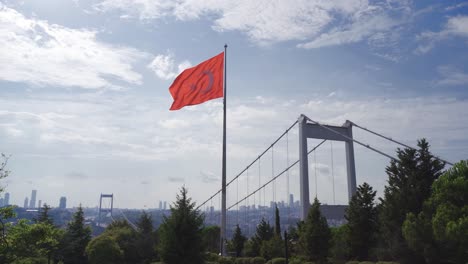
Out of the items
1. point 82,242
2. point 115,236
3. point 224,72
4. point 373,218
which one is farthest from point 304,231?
point 82,242

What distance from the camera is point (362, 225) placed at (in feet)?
101

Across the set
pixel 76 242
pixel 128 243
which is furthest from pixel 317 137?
pixel 76 242

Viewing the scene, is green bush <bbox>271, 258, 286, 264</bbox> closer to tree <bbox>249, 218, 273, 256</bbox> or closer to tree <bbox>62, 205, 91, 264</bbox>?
tree <bbox>249, 218, 273, 256</bbox>

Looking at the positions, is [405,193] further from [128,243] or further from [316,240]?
[128,243]

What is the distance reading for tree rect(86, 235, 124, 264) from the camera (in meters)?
37.2

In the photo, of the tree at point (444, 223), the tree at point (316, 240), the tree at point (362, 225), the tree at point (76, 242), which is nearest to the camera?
the tree at point (444, 223)

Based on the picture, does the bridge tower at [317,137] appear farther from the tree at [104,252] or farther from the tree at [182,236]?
the tree at [104,252]

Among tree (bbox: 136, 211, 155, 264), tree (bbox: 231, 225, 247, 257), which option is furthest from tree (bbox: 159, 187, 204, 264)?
tree (bbox: 231, 225, 247, 257)

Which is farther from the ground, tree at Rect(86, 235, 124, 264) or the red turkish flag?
the red turkish flag

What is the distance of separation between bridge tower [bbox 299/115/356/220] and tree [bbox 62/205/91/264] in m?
27.4

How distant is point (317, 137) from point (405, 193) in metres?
12.3

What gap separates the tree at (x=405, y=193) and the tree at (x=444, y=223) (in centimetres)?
149

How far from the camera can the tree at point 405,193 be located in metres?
25.6

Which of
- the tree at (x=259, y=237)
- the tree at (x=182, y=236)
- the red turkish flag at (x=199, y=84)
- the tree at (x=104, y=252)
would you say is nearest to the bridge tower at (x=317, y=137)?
the tree at (x=259, y=237)
